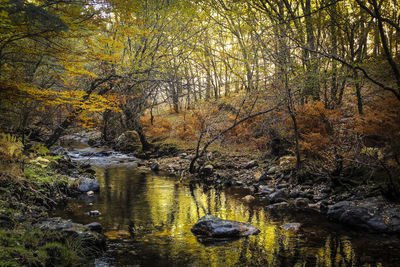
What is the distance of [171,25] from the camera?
1681cm

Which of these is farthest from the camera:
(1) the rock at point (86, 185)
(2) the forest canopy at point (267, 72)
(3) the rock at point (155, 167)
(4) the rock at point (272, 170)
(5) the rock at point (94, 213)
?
(3) the rock at point (155, 167)

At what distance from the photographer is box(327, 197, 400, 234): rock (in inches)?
267

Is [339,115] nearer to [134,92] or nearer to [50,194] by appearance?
[50,194]

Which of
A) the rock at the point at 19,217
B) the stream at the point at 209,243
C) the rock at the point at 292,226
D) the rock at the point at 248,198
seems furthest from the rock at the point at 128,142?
the rock at the point at 292,226

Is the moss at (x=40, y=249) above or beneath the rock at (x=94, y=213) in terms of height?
above

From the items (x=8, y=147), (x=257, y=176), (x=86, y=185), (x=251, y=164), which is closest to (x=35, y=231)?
(x=8, y=147)

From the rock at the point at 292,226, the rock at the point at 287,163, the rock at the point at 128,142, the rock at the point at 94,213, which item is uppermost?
the rock at the point at 128,142

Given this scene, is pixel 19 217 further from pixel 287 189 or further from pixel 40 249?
pixel 287 189

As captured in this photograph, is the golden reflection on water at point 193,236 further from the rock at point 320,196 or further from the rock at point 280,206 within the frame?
→ the rock at point 320,196

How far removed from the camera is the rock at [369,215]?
6.79 m

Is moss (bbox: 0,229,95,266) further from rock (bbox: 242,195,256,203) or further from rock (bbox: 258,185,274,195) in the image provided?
rock (bbox: 258,185,274,195)

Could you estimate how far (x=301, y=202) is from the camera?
9281mm

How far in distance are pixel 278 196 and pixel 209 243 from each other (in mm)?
4103

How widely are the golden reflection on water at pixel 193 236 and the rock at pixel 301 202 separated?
1.10m
